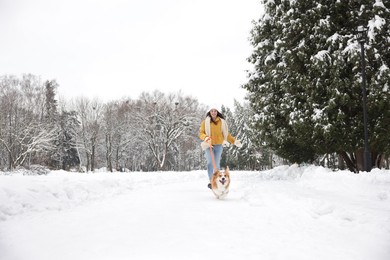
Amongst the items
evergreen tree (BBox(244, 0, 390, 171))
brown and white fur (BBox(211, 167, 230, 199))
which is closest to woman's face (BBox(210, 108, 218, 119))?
brown and white fur (BBox(211, 167, 230, 199))

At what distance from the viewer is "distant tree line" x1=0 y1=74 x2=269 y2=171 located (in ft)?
114

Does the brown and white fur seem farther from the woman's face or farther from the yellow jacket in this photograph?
the woman's face

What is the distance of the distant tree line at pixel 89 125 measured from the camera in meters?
34.7

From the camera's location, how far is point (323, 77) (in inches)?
491

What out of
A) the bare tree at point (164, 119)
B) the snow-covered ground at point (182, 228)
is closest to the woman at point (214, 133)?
the snow-covered ground at point (182, 228)

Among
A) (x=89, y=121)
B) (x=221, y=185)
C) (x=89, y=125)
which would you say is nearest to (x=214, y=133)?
(x=221, y=185)

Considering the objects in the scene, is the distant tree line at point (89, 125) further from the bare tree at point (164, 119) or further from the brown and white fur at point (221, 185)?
the brown and white fur at point (221, 185)

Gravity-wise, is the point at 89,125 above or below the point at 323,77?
above

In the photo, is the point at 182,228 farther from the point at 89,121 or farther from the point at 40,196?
the point at 89,121

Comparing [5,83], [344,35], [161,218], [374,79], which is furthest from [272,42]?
[5,83]

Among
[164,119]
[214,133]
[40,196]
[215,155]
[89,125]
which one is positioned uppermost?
[164,119]

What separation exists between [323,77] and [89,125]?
37377 millimetres

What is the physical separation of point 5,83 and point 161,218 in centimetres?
3788

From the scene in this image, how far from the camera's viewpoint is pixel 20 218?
191 inches
